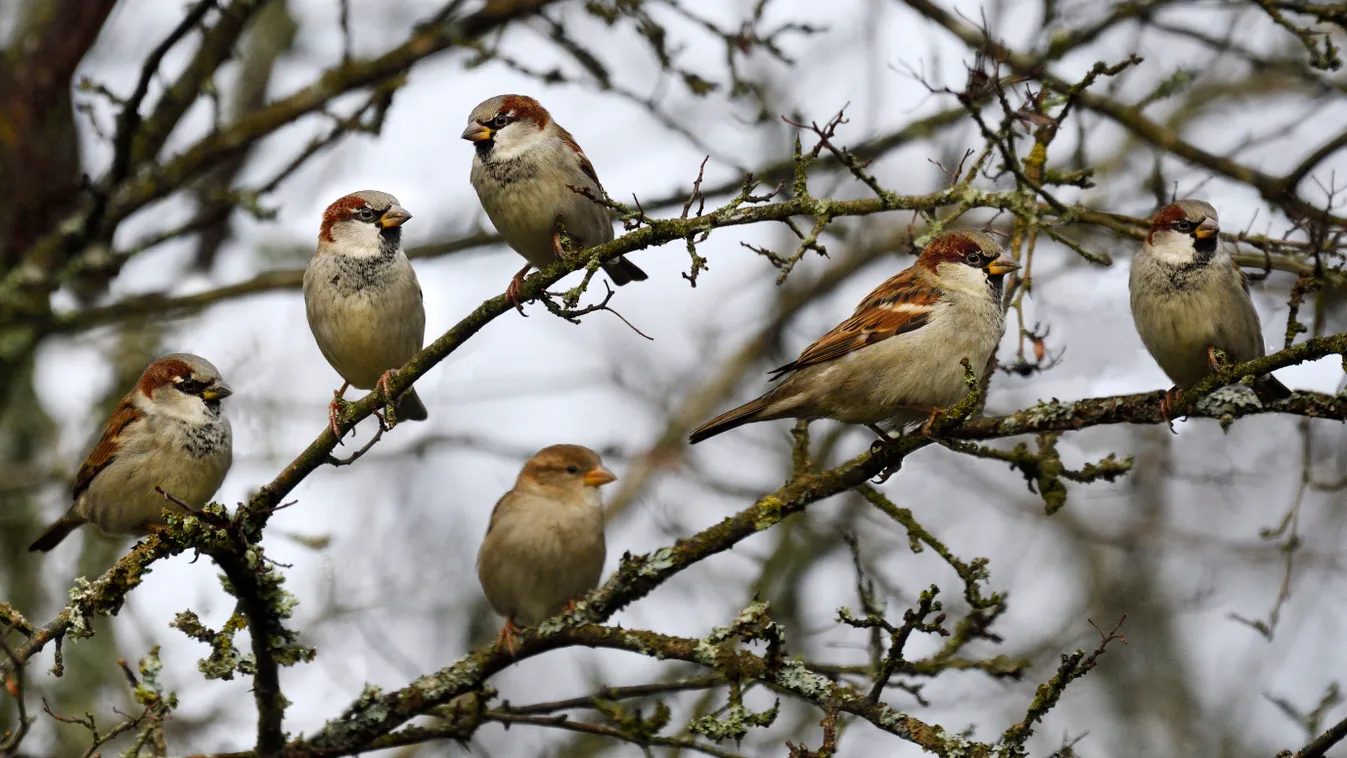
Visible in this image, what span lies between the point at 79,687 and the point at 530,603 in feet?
11.5

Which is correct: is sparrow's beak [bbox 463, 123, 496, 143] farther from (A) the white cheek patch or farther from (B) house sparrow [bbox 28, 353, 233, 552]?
(A) the white cheek patch

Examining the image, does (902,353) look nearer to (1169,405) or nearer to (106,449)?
(1169,405)

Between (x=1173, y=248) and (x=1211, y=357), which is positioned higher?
(x=1173, y=248)

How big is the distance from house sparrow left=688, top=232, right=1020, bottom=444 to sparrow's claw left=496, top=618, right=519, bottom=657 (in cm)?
89

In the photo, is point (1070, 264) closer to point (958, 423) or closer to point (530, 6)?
point (530, 6)

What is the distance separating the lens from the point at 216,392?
15.5 ft

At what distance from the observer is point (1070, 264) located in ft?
23.5

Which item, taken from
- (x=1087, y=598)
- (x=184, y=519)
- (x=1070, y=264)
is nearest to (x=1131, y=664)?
(x=1087, y=598)

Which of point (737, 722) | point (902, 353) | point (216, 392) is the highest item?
point (216, 392)

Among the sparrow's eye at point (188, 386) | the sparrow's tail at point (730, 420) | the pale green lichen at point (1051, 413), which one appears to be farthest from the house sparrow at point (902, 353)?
the sparrow's eye at point (188, 386)

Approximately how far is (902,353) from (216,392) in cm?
241

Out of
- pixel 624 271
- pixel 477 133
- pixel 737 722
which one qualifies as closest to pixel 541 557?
pixel 624 271

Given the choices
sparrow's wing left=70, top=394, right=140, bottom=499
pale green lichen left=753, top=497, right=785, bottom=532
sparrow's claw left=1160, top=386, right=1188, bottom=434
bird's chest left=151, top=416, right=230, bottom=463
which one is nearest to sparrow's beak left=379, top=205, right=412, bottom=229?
bird's chest left=151, top=416, right=230, bottom=463

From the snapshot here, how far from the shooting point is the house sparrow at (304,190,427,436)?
4656 millimetres
